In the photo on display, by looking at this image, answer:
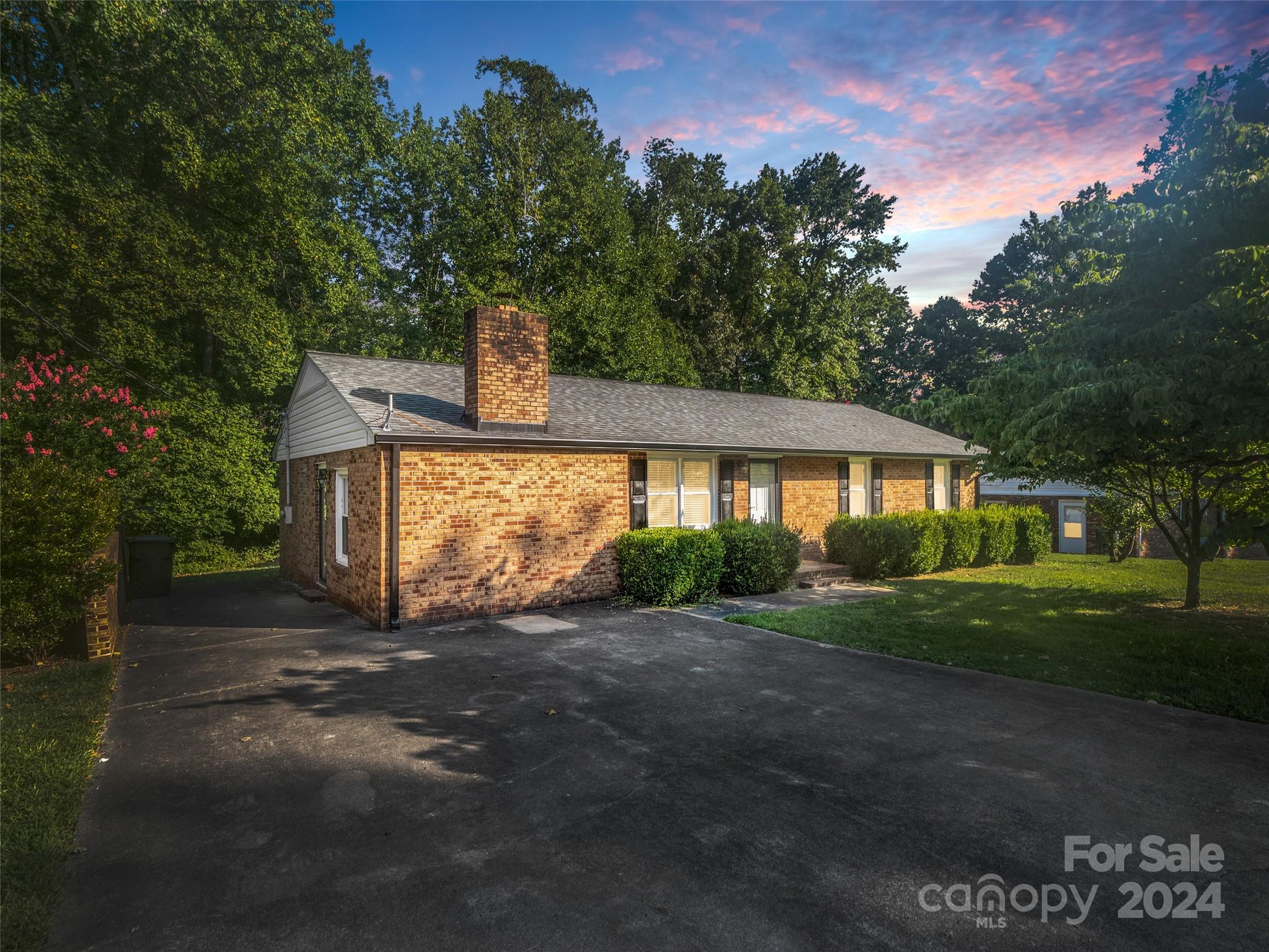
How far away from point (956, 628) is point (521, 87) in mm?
30086

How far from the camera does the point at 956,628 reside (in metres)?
10.0

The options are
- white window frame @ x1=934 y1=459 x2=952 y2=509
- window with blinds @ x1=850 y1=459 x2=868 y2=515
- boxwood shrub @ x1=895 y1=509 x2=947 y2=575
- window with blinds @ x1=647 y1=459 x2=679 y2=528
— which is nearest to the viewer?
window with blinds @ x1=647 y1=459 x2=679 y2=528

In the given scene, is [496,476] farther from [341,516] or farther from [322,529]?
[322,529]

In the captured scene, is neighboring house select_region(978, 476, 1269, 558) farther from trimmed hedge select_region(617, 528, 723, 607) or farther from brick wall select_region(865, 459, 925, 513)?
trimmed hedge select_region(617, 528, 723, 607)

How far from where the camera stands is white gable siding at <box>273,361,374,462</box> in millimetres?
11391

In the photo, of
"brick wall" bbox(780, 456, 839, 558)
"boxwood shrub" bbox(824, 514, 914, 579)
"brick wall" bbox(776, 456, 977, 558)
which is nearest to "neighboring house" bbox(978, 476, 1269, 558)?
"brick wall" bbox(776, 456, 977, 558)

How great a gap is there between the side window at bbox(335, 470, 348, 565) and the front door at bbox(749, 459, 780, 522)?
9364 millimetres

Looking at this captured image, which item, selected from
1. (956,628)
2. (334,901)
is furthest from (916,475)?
(334,901)

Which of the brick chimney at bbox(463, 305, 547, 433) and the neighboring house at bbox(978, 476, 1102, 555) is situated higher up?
the brick chimney at bbox(463, 305, 547, 433)

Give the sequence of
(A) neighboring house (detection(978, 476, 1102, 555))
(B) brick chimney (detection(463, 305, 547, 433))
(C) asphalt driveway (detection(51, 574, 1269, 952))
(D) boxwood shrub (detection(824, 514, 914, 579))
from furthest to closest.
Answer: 1. (A) neighboring house (detection(978, 476, 1102, 555))
2. (D) boxwood shrub (detection(824, 514, 914, 579))
3. (B) brick chimney (detection(463, 305, 547, 433))
4. (C) asphalt driveway (detection(51, 574, 1269, 952))

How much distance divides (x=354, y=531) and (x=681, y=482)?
7039 millimetres

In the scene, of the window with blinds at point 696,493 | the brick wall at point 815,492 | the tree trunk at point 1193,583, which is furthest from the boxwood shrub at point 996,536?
the window with blinds at point 696,493

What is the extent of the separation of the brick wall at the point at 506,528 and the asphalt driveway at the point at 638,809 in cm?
301

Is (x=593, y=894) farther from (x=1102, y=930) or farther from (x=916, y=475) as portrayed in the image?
(x=916, y=475)
